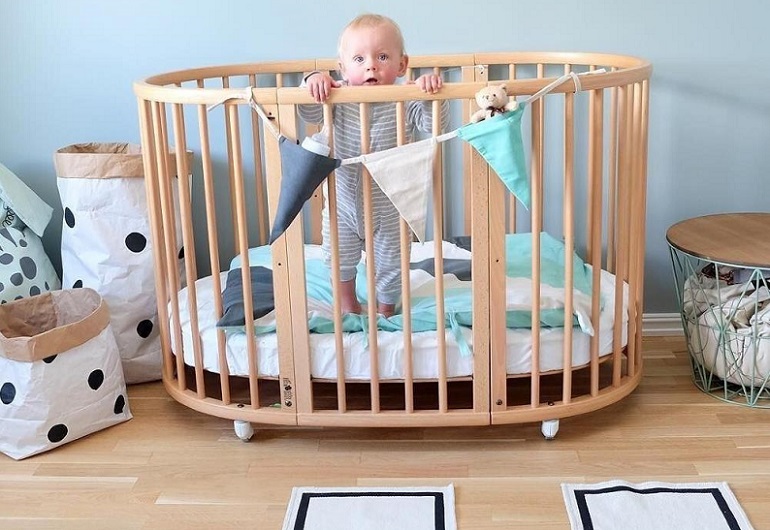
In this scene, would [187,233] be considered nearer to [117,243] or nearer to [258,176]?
[117,243]

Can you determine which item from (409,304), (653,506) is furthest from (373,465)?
(653,506)

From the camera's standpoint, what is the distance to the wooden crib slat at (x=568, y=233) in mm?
1974

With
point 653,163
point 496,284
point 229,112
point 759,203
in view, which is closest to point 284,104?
point 229,112

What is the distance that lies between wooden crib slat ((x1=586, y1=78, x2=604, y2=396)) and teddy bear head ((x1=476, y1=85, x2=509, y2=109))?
22 cm

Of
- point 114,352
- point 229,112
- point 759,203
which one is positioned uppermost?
point 229,112

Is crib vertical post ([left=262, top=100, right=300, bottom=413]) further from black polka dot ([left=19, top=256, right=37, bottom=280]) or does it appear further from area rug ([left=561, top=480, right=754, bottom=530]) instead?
black polka dot ([left=19, top=256, right=37, bottom=280])

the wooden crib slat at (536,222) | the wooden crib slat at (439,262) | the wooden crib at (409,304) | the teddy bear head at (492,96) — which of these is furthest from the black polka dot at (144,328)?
the teddy bear head at (492,96)

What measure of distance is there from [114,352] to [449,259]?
89 centimetres

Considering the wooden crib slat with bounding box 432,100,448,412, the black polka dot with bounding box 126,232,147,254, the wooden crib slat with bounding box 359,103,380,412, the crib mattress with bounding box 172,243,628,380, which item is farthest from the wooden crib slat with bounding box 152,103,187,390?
the wooden crib slat with bounding box 432,100,448,412

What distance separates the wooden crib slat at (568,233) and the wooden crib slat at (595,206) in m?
0.05

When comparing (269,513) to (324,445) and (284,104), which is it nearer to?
(324,445)

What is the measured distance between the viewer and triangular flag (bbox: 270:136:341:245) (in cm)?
196

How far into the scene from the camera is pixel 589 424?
7.56ft

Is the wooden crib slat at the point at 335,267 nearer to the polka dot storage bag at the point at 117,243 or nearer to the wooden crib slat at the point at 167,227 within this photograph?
the wooden crib slat at the point at 167,227
